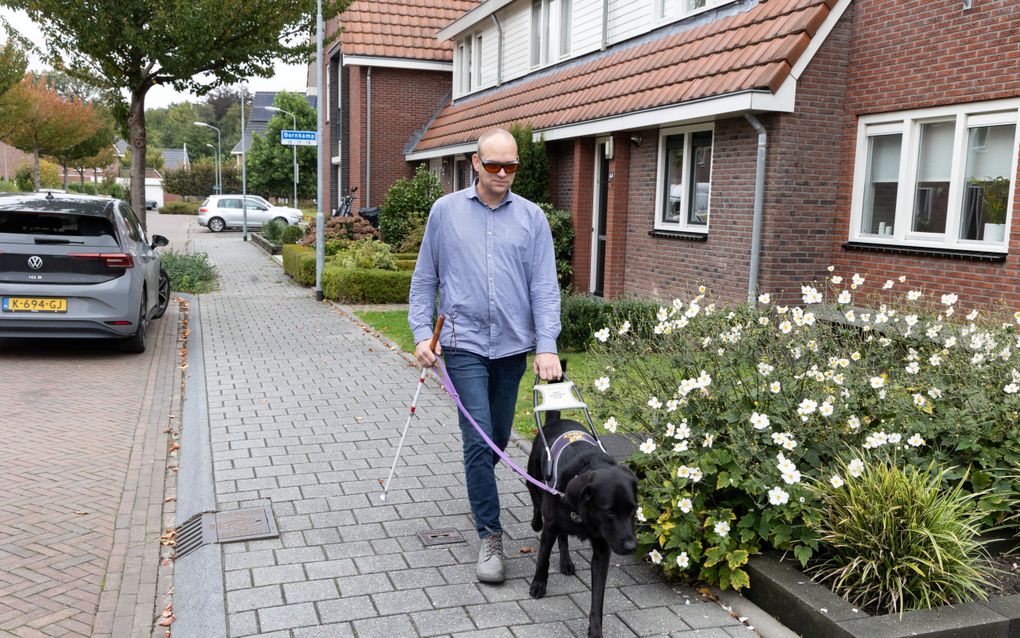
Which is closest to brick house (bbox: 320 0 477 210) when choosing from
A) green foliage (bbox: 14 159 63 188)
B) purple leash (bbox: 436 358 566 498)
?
purple leash (bbox: 436 358 566 498)

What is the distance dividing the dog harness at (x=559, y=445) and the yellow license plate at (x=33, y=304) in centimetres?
730

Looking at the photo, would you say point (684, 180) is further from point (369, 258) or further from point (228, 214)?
point (228, 214)

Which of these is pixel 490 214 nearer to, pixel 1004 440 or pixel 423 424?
pixel 1004 440

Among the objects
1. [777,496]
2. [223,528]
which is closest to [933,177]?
[777,496]

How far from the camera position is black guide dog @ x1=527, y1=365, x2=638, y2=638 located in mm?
3420

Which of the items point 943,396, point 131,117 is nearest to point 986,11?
point 943,396

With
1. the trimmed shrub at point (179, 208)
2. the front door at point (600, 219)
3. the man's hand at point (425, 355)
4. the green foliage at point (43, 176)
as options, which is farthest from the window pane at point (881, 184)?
the green foliage at point (43, 176)

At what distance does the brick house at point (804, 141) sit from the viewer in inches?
339

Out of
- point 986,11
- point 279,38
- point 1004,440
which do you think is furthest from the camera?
point 279,38

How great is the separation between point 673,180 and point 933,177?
3.89 metres

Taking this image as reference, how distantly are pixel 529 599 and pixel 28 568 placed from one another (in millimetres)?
2556

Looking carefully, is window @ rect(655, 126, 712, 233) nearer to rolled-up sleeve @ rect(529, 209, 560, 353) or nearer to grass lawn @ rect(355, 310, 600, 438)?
grass lawn @ rect(355, 310, 600, 438)

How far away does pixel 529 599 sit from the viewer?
405 cm

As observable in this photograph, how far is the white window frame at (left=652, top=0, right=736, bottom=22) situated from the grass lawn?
5.24 meters
